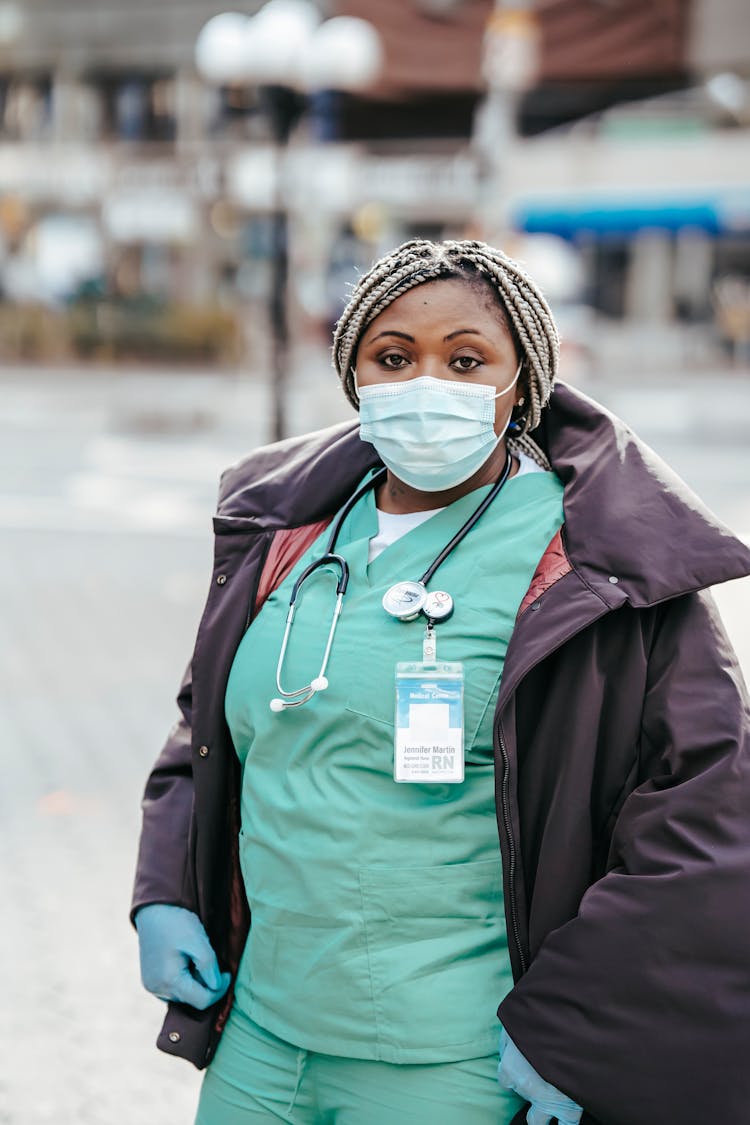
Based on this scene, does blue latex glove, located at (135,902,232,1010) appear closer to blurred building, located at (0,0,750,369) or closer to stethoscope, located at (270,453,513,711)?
stethoscope, located at (270,453,513,711)

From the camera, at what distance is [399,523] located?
2020mm

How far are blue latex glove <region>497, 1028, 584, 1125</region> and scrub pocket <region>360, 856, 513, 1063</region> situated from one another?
6 centimetres

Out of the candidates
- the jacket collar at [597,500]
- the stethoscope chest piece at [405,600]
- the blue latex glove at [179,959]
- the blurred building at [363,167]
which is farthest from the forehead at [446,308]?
the blurred building at [363,167]

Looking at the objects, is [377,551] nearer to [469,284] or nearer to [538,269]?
[469,284]

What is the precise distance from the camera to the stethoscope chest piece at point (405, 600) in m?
1.80

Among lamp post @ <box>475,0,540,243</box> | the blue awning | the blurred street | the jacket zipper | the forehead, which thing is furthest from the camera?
the blue awning

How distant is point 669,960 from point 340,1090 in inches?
19.9

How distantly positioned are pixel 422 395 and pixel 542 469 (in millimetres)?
242

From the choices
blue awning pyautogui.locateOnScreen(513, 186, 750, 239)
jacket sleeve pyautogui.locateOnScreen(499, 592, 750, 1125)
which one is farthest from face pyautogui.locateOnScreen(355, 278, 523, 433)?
blue awning pyautogui.locateOnScreen(513, 186, 750, 239)

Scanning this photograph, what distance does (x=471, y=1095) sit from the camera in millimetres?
1738

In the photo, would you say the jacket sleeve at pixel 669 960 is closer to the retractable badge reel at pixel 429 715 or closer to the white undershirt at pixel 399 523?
the retractable badge reel at pixel 429 715

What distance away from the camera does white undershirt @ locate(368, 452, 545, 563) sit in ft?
6.54

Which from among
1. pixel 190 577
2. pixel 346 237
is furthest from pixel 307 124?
pixel 190 577

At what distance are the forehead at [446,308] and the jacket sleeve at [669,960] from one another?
61cm
